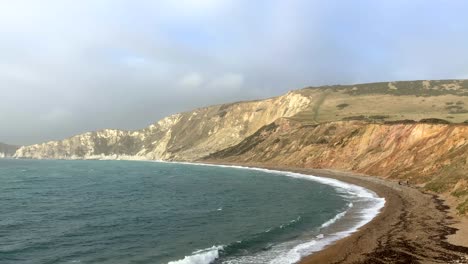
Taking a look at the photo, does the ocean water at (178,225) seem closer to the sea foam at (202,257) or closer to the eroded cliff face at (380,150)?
the sea foam at (202,257)

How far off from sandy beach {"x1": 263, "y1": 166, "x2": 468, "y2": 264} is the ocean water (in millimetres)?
1778

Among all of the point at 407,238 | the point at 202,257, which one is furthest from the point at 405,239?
the point at 202,257

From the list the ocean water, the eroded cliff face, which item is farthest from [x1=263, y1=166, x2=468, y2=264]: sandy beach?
the eroded cliff face

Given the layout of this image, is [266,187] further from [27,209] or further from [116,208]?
[27,209]

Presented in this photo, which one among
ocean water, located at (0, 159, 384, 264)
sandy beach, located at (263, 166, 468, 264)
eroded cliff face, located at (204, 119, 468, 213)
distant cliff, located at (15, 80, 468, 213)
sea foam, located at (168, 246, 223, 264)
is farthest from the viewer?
distant cliff, located at (15, 80, 468, 213)

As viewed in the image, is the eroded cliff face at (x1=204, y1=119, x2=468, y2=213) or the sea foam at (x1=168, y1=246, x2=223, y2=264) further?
the eroded cliff face at (x1=204, y1=119, x2=468, y2=213)

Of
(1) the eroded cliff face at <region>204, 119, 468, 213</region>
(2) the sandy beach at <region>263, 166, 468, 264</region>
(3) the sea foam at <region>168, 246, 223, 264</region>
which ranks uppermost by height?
(1) the eroded cliff face at <region>204, 119, 468, 213</region>

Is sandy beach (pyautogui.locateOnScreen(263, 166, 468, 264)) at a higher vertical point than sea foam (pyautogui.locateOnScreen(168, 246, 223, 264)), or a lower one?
higher

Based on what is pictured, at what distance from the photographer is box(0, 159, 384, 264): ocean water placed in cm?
3150

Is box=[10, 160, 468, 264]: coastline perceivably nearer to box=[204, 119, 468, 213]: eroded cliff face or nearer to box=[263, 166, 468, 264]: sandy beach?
box=[263, 166, 468, 264]: sandy beach

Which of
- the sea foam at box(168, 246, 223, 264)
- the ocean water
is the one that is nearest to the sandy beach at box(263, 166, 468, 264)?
the ocean water

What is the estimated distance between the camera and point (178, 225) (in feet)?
142

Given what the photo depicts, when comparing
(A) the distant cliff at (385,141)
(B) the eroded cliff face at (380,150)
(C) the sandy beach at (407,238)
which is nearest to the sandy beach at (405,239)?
(C) the sandy beach at (407,238)

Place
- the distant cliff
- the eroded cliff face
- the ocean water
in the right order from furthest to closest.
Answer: the distant cliff < the eroded cliff face < the ocean water
